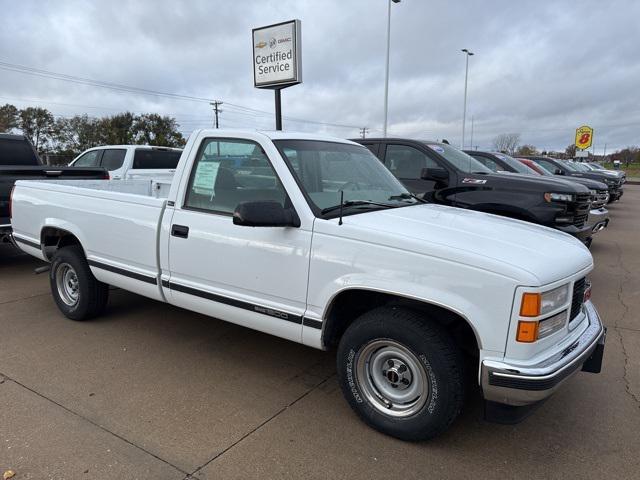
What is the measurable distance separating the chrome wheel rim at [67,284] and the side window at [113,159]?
5982 mm

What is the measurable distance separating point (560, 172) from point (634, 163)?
79.3 metres

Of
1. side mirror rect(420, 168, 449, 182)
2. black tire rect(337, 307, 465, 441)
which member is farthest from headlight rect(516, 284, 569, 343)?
side mirror rect(420, 168, 449, 182)

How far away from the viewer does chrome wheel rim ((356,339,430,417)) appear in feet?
9.62

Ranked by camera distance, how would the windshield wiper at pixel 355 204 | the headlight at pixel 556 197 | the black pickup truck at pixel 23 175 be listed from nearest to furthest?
the windshield wiper at pixel 355 204 → the headlight at pixel 556 197 → the black pickup truck at pixel 23 175

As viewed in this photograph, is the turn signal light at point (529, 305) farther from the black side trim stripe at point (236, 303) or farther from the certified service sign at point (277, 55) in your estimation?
the certified service sign at point (277, 55)

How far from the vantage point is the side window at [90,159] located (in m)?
11.0

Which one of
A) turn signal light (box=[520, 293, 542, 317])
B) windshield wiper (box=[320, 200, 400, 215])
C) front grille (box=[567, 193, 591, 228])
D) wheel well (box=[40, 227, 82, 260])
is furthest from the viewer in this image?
front grille (box=[567, 193, 591, 228])

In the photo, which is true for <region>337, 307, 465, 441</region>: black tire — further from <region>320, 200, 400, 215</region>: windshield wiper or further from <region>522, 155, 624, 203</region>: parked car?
<region>522, 155, 624, 203</region>: parked car

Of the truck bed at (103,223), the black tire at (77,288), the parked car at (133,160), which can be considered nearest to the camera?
the truck bed at (103,223)

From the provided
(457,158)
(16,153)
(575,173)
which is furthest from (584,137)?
(16,153)

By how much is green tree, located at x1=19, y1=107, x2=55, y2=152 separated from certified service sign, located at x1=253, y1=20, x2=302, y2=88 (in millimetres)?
45544

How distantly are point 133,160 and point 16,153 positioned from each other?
2.33 meters

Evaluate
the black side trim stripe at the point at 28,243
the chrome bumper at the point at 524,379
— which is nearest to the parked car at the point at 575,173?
the chrome bumper at the point at 524,379

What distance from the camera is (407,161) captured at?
710cm
